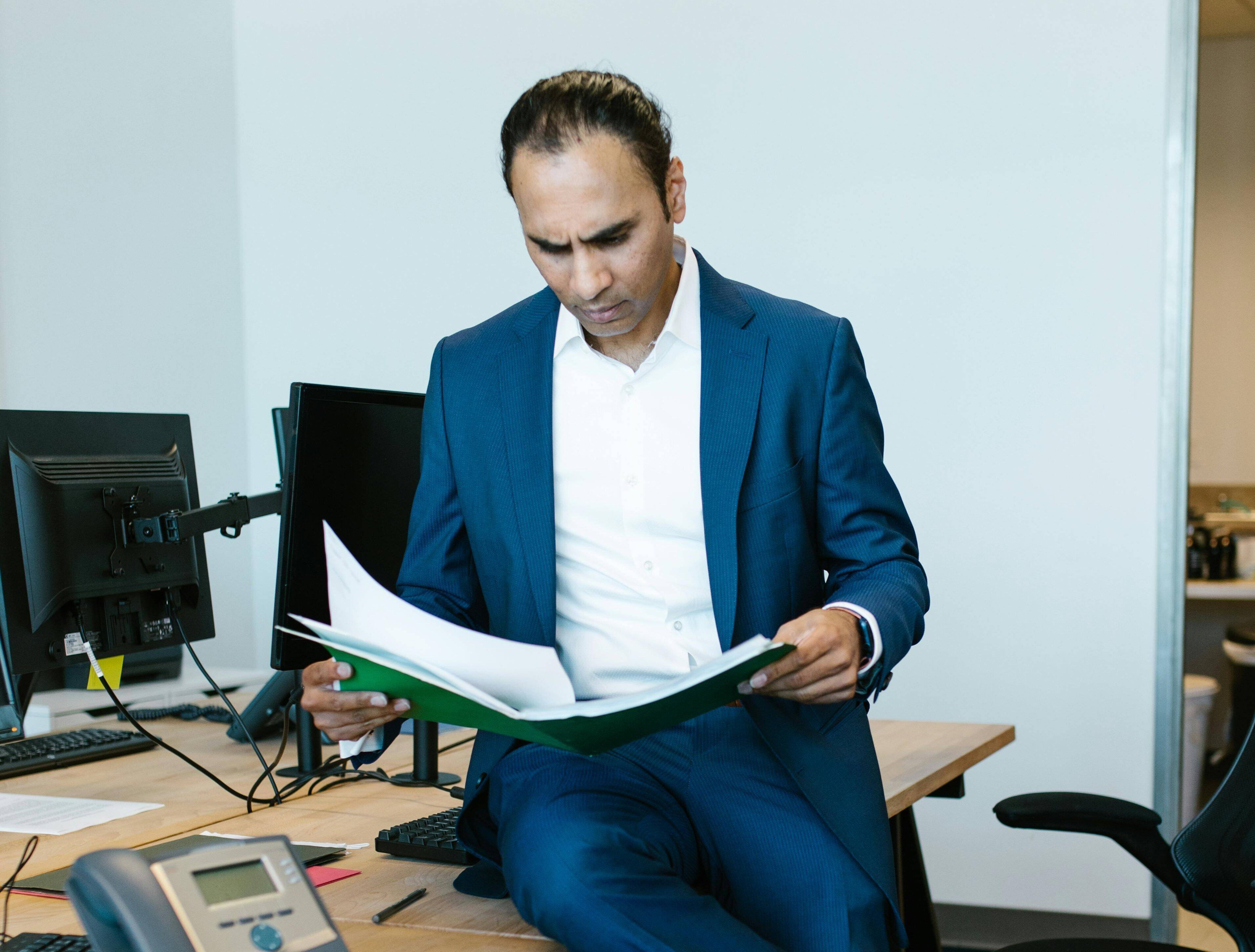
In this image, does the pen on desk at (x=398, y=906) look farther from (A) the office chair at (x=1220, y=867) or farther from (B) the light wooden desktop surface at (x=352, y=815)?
(A) the office chair at (x=1220, y=867)

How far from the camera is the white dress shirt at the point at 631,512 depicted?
4.50 ft

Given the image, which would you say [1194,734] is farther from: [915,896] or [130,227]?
[130,227]

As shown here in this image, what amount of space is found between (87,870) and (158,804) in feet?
2.65

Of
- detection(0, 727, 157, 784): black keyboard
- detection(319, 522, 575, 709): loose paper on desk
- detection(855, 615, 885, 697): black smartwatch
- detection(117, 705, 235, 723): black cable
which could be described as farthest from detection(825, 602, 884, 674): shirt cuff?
detection(117, 705, 235, 723): black cable

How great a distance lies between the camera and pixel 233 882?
0.89 m

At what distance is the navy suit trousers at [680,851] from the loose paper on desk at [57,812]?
57 cm

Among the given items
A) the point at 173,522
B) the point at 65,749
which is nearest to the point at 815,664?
the point at 173,522

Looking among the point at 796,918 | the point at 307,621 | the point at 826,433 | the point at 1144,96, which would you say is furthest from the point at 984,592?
the point at 307,621

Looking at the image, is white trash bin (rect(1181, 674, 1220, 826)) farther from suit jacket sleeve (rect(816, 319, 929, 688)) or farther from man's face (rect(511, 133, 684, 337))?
man's face (rect(511, 133, 684, 337))

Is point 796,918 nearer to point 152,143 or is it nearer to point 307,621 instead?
point 307,621

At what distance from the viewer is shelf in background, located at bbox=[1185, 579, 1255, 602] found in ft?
12.2

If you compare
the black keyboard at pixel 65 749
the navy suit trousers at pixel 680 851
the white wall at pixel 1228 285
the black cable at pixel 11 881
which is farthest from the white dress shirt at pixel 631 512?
the white wall at pixel 1228 285

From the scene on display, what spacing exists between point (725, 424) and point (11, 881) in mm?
881

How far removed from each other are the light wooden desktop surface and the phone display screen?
0.20 meters
